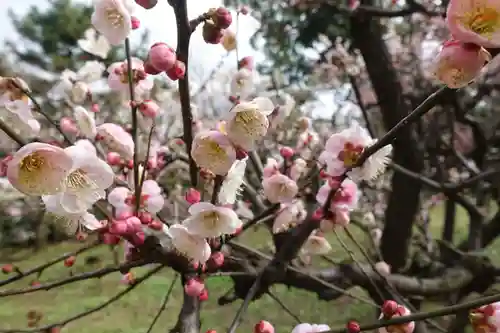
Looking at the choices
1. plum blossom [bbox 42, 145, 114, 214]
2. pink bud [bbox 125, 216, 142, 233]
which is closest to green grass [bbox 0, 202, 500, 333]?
pink bud [bbox 125, 216, 142, 233]

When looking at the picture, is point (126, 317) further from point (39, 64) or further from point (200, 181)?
point (39, 64)

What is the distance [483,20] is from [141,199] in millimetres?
458

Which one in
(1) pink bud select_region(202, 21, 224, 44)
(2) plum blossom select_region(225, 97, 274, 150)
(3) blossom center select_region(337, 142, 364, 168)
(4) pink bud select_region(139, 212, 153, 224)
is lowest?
(4) pink bud select_region(139, 212, 153, 224)

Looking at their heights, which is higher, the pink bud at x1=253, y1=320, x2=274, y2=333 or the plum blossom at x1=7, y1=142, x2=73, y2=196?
the plum blossom at x1=7, y1=142, x2=73, y2=196

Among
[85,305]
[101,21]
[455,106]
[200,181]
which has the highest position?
[101,21]

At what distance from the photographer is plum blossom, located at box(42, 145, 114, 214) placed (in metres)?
0.43

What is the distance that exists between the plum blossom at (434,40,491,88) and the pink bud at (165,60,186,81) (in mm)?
205

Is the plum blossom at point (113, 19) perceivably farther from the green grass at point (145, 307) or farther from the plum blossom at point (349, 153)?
the green grass at point (145, 307)

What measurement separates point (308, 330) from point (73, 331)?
2.21 ft

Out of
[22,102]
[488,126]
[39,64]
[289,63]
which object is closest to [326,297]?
[22,102]

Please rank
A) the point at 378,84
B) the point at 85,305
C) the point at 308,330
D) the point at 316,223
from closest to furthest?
1. the point at 308,330
2. the point at 316,223
3. the point at 85,305
4. the point at 378,84

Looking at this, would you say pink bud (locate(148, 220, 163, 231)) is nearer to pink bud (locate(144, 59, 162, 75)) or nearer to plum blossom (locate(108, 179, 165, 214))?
plum blossom (locate(108, 179, 165, 214))

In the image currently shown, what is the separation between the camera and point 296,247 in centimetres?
76

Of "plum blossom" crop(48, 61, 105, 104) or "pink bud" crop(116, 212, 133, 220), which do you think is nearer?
"pink bud" crop(116, 212, 133, 220)
